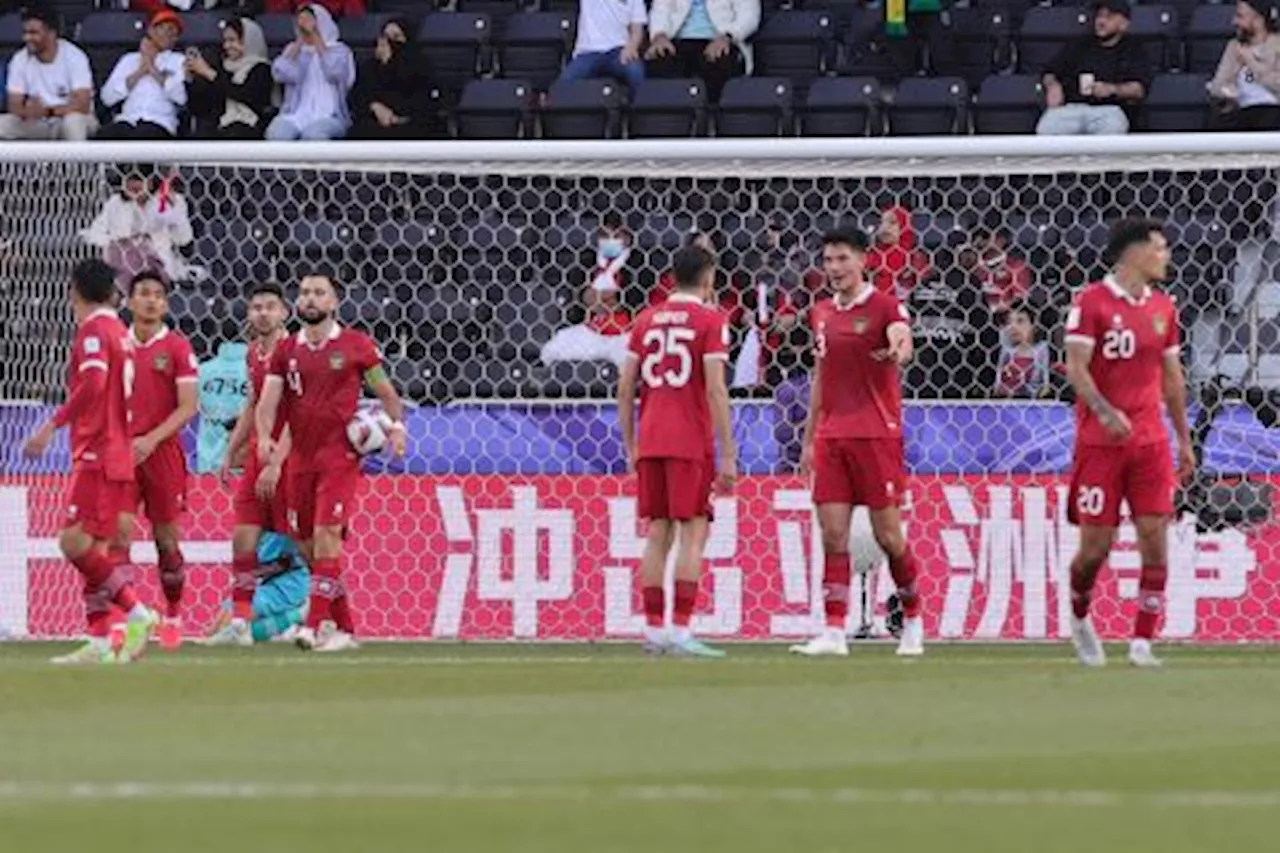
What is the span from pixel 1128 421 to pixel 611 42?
8.54 m

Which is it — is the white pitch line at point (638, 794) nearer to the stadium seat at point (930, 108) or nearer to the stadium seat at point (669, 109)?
the stadium seat at point (930, 108)

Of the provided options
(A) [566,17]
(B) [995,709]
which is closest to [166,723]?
(B) [995,709]

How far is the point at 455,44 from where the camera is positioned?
2409 centimetres

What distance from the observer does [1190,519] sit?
18.6m

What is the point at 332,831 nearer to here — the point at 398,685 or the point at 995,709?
the point at 995,709

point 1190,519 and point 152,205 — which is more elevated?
point 152,205

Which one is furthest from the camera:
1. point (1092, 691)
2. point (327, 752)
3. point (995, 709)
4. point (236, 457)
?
point (236, 457)

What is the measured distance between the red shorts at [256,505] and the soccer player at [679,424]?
2.17m

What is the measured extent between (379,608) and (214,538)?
3.49 ft

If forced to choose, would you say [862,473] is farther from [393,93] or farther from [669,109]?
[393,93]

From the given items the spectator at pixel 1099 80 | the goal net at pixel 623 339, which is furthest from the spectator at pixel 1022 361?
the spectator at pixel 1099 80

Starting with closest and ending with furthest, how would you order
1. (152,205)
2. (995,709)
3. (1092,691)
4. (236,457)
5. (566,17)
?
(995,709) → (1092,691) → (236,457) → (152,205) → (566,17)

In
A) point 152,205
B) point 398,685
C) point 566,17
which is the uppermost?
point 566,17

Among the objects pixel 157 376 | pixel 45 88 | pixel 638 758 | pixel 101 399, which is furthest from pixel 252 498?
pixel 638 758
